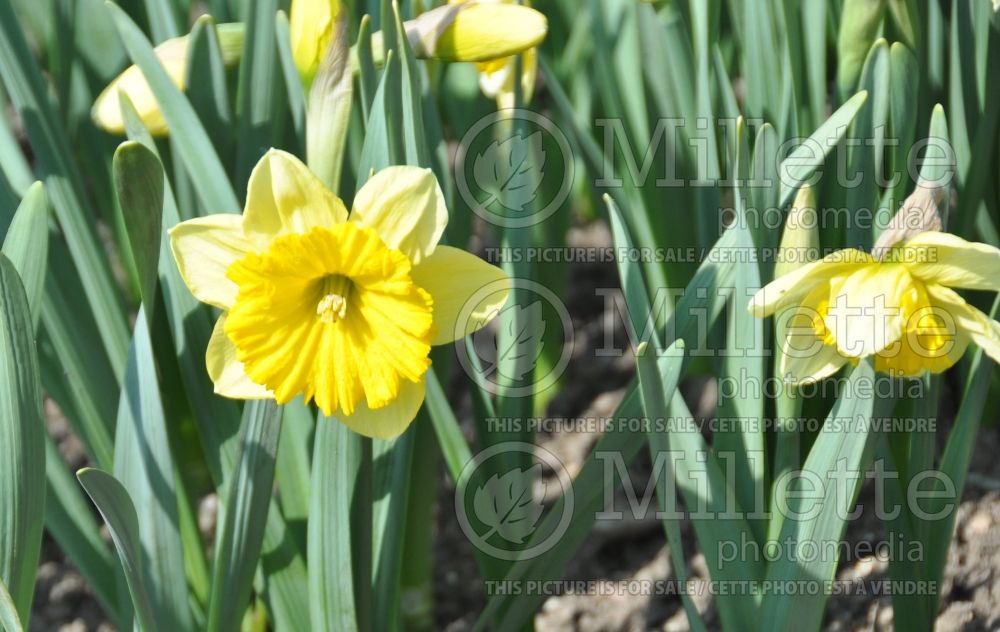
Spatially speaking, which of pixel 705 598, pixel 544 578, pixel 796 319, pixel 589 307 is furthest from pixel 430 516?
pixel 589 307

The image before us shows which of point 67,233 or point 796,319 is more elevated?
point 67,233

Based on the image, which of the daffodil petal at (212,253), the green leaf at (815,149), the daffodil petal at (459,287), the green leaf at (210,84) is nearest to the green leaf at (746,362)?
the green leaf at (815,149)

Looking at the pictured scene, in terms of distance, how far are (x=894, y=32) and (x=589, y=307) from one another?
85 cm

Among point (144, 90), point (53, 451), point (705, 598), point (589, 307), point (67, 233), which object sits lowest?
point (705, 598)

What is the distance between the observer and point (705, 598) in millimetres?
1449

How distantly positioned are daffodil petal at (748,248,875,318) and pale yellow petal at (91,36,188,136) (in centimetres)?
72

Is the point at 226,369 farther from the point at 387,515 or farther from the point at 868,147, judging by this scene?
the point at 868,147

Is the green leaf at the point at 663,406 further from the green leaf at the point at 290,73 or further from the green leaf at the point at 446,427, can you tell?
the green leaf at the point at 290,73

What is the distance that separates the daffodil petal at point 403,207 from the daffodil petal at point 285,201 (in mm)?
31

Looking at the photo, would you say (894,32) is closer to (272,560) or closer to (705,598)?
(705,598)

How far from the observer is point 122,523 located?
0.92 m

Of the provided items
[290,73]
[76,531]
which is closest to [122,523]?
[76,531]

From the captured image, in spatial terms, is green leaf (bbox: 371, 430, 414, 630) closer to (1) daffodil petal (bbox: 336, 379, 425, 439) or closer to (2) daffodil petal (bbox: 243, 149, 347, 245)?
(1) daffodil petal (bbox: 336, 379, 425, 439)

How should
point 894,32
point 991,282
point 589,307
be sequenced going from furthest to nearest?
point 589,307
point 894,32
point 991,282
